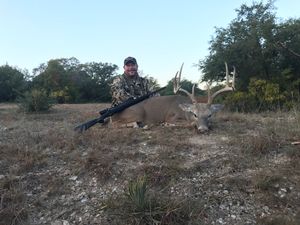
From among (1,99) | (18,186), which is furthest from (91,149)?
(1,99)

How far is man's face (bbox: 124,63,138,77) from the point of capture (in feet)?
26.5

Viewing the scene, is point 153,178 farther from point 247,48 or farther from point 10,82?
point 10,82

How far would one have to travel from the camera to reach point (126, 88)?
8188mm

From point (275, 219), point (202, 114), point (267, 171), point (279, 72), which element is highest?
point (279, 72)

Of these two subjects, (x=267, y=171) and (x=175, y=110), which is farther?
(x=175, y=110)

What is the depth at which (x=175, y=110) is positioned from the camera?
7.56 meters

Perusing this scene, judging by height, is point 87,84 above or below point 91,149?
above

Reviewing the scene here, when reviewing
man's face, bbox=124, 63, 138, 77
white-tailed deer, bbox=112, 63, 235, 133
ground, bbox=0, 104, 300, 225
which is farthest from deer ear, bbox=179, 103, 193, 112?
man's face, bbox=124, 63, 138, 77

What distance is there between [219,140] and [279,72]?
33.2 ft

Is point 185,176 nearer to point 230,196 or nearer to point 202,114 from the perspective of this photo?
point 230,196

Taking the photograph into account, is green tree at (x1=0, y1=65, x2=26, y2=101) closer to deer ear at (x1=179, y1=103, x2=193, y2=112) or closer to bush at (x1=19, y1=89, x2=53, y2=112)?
bush at (x1=19, y1=89, x2=53, y2=112)

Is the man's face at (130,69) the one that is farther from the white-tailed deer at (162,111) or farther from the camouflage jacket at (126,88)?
the white-tailed deer at (162,111)

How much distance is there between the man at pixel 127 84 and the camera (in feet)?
26.6

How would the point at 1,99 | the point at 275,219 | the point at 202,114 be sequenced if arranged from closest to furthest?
1. the point at 275,219
2. the point at 202,114
3. the point at 1,99
